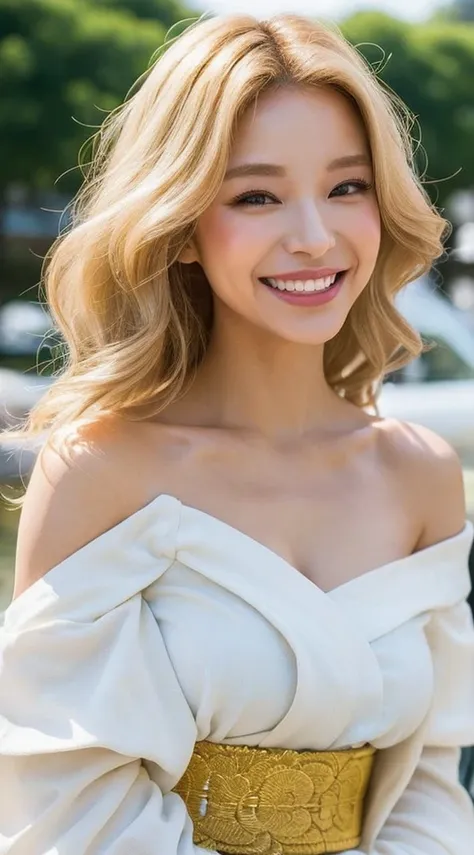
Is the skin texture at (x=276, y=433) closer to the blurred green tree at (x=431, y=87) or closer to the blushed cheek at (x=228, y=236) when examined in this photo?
the blushed cheek at (x=228, y=236)

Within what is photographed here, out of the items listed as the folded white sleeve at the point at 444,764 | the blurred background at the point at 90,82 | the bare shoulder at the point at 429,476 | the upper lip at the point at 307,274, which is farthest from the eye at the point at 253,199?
the blurred background at the point at 90,82

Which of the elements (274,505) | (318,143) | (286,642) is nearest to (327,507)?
(274,505)

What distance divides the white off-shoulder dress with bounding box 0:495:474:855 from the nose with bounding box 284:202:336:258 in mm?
436

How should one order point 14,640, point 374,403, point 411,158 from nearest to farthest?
point 14,640 → point 411,158 → point 374,403

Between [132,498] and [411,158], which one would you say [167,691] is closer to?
[132,498]

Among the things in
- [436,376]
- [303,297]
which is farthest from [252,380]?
[436,376]

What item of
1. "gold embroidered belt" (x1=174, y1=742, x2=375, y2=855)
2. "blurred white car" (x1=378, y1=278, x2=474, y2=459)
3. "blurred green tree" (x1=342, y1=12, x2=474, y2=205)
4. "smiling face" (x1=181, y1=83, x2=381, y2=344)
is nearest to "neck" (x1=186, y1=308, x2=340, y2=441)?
"smiling face" (x1=181, y1=83, x2=381, y2=344)

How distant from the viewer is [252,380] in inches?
89.9

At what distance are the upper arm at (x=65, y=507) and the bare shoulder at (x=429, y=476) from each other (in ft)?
1.85

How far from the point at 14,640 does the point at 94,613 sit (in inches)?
4.8

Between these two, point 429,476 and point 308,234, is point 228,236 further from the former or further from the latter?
point 429,476

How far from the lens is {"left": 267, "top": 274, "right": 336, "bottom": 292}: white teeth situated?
2078 mm

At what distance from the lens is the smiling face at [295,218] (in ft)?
6.73

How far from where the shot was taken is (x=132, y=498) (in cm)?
205
